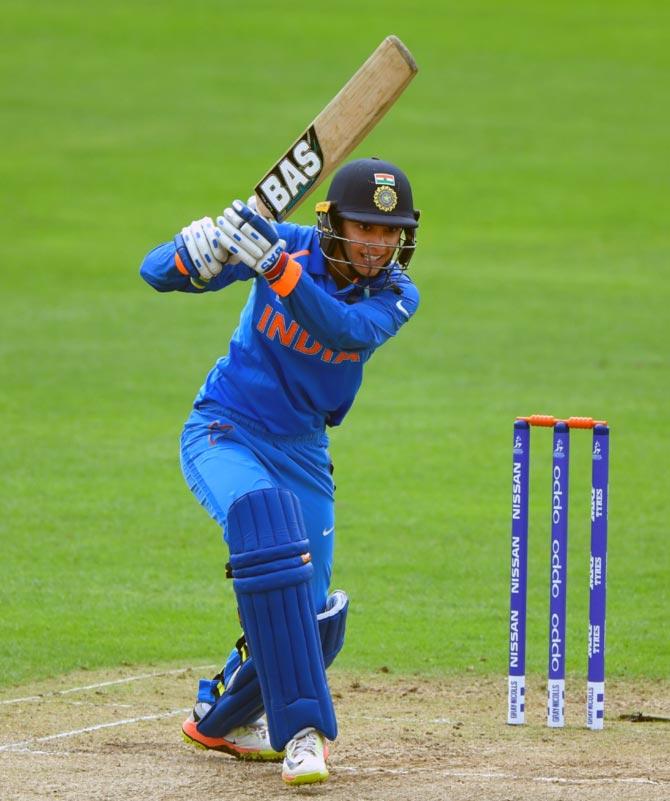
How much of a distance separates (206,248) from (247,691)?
1.46 meters

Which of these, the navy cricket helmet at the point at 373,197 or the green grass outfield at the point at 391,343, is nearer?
the navy cricket helmet at the point at 373,197

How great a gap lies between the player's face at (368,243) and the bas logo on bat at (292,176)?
40 centimetres

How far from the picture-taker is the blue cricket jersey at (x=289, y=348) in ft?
16.2

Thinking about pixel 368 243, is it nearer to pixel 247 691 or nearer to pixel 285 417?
pixel 285 417

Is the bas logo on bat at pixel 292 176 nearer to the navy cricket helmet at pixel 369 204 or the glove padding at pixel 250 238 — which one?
the navy cricket helmet at pixel 369 204

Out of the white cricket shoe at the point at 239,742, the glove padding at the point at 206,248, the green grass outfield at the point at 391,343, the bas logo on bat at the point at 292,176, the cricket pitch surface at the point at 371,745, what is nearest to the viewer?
the cricket pitch surface at the point at 371,745

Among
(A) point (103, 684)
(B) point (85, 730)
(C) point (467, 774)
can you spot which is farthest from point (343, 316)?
(A) point (103, 684)

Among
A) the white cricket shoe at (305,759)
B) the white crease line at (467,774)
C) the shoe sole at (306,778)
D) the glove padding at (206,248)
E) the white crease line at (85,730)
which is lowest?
the white crease line at (85,730)

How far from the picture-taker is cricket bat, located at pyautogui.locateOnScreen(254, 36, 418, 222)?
17.6ft

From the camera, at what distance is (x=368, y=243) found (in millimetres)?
4973

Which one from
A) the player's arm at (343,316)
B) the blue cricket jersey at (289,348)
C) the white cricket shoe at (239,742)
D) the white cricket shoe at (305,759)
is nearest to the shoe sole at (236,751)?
the white cricket shoe at (239,742)

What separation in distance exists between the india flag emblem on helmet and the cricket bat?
43cm

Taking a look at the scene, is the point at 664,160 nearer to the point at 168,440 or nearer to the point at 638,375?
the point at 638,375

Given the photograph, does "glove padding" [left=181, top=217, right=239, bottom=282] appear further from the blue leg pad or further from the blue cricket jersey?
the blue leg pad
